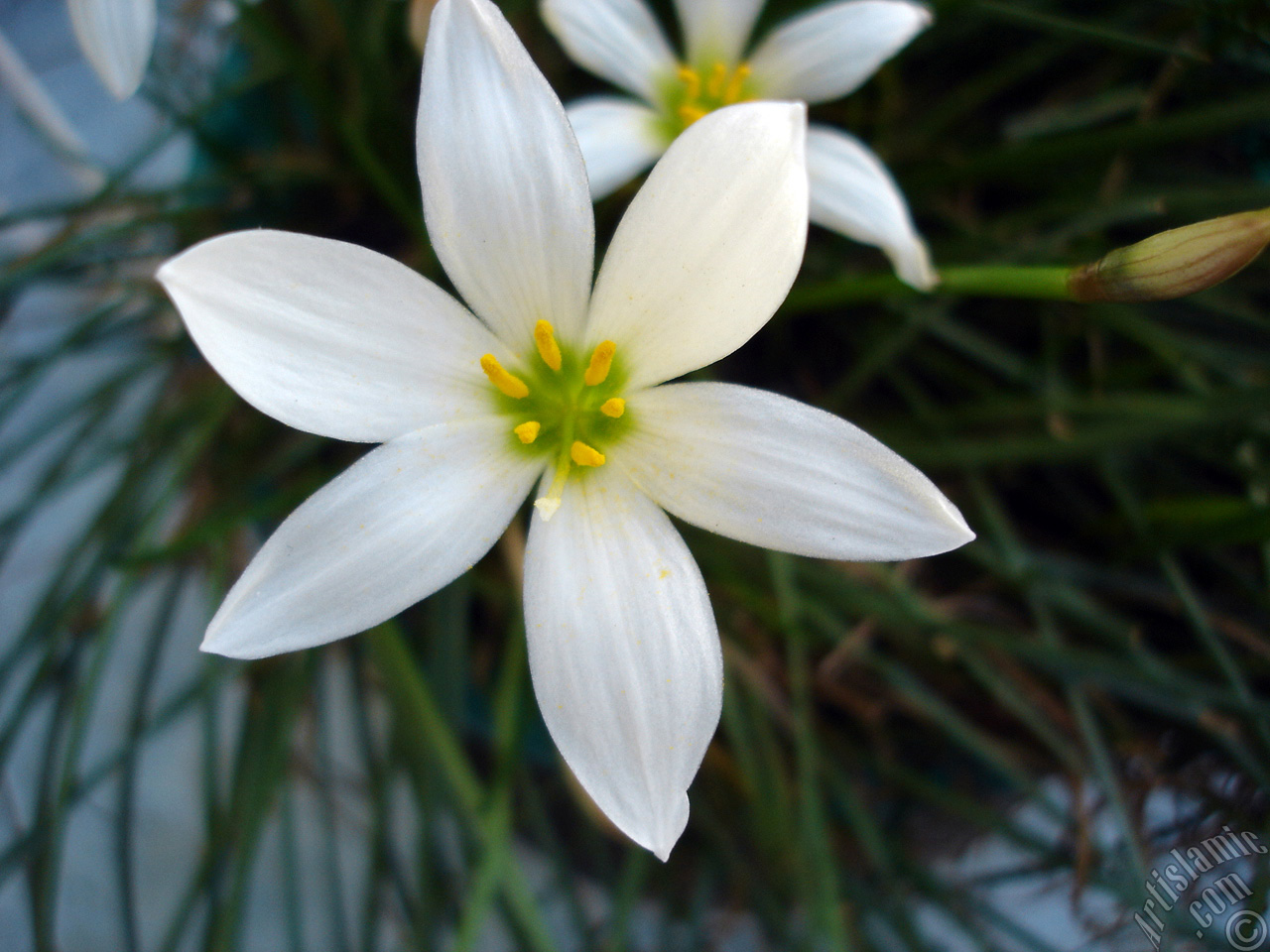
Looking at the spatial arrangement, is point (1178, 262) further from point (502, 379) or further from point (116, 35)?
point (116, 35)

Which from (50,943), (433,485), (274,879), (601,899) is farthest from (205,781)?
(601,899)

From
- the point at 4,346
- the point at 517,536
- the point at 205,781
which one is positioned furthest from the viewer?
the point at 4,346

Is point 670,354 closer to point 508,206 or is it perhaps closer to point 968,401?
point 508,206

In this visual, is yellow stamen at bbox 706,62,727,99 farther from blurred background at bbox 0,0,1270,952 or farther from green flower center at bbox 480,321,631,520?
green flower center at bbox 480,321,631,520

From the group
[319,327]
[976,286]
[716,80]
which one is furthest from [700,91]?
[319,327]

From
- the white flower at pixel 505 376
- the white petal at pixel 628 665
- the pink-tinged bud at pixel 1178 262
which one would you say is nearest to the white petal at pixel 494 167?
the white flower at pixel 505 376

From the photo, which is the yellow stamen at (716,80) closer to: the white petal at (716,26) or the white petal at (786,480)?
the white petal at (716,26)

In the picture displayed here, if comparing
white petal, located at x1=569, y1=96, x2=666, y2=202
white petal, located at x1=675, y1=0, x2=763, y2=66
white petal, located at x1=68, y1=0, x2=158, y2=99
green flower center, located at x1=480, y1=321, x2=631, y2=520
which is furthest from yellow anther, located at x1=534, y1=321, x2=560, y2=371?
white petal, located at x1=675, y1=0, x2=763, y2=66
